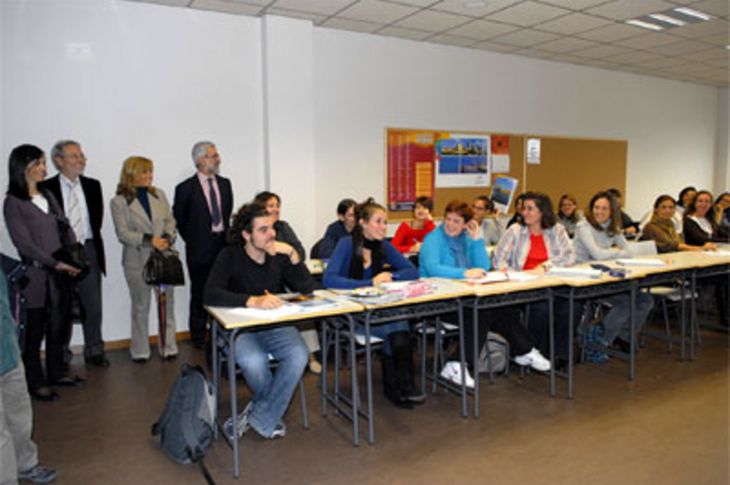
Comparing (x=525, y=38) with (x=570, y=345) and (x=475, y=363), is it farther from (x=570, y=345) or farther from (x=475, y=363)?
(x=475, y=363)

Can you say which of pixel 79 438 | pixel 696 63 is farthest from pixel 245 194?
pixel 696 63

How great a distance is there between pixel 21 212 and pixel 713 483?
4.14m

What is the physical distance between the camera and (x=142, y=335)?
442 cm

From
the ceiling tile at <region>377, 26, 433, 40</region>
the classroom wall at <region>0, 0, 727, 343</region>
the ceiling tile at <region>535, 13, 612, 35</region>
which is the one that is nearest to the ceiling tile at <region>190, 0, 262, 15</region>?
the classroom wall at <region>0, 0, 727, 343</region>

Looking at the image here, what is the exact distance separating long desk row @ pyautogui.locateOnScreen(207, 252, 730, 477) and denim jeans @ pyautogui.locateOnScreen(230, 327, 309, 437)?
14 centimetres

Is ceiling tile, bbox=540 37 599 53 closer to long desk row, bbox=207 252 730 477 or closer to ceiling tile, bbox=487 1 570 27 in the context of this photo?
ceiling tile, bbox=487 1 570 27

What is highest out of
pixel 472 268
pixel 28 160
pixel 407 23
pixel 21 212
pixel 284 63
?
pixel 407 23

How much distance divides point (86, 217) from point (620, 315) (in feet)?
13.5

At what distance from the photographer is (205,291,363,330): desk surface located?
2.62m

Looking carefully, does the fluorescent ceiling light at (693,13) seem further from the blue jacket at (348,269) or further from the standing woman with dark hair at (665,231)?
the blue jacket at (348,269)

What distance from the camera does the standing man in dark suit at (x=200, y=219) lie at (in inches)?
185

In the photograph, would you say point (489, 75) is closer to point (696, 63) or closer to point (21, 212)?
point (696, 63)

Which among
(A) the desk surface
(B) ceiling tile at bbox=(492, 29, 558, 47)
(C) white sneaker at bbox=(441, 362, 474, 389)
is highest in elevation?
(B) ceiling tile at bbox=(492, 29, 558, 47)

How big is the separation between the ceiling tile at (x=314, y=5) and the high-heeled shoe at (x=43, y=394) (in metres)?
3.42
